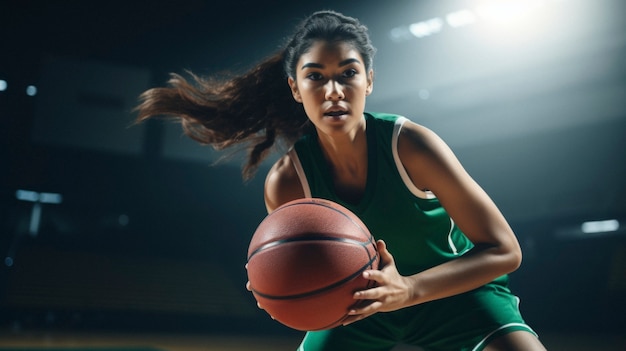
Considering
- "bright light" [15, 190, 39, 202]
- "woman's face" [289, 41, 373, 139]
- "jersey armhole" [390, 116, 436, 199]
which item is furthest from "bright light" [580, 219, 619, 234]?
"bright light" [15, 190, 39, 202]

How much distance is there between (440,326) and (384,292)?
50 centimetres

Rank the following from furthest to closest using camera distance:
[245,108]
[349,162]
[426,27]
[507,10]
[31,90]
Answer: [31,90] → [426,27] → [507,10] → [245,108] → [349,162]

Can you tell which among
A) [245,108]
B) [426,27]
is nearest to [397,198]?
[245,108]

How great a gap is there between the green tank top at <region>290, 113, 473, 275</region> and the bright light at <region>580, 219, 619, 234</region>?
259 inches

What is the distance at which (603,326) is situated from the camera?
6.83 meters

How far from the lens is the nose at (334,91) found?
1558 millimetres

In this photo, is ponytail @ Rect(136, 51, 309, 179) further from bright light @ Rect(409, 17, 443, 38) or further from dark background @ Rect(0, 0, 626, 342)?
bright light @ Rect(409, 17, 443, 38)

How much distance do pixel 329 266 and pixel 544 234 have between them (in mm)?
7372

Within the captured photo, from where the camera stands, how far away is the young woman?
1.46m

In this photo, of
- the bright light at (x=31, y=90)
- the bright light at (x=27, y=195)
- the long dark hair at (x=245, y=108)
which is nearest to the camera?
the long dark hair at (x=245, y=108)

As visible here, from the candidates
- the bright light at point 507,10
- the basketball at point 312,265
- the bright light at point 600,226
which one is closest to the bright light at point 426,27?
the bright light at point 507,10

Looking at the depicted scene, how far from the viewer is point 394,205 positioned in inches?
65.5

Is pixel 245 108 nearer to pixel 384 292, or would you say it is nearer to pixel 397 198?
pixel 397 198

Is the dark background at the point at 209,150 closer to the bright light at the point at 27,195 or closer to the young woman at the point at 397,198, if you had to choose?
the bright light at the point at 27,195
